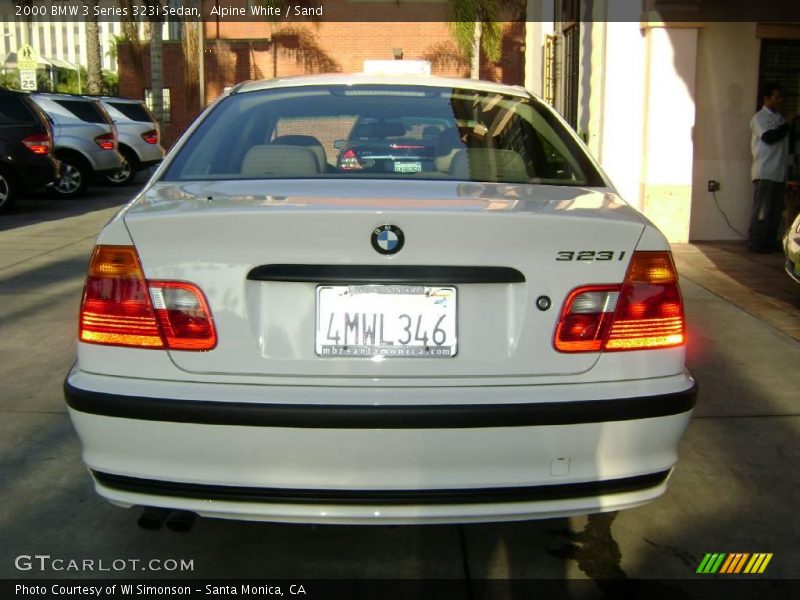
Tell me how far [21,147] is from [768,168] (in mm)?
9563

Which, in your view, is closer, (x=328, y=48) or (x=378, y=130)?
(x=378, y=130)

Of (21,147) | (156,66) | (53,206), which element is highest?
(156,66)

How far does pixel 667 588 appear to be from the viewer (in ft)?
9.57

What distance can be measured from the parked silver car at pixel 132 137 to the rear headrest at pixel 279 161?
16.8m

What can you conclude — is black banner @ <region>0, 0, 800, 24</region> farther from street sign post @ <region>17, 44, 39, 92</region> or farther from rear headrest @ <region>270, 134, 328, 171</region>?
rear headrest @ <region>270, 134, 328, 171</region>

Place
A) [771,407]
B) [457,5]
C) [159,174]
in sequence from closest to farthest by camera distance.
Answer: [159,174], [771,407], [457,5]

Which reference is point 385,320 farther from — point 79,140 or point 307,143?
point 79,140

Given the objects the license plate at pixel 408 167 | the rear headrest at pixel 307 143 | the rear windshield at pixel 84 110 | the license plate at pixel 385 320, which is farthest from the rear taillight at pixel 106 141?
the license plate at pixel 385 320

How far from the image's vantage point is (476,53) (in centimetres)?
2959

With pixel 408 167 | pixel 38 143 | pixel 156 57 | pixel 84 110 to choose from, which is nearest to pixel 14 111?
pixel 38 143

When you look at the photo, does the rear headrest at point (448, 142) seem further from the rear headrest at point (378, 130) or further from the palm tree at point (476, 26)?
the palm tree at point (476, 26)

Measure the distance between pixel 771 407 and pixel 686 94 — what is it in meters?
6.10

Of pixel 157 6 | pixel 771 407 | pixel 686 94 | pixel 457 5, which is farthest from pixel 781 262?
pixel 157 6

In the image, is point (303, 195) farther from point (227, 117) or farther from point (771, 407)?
point (771, 407)
